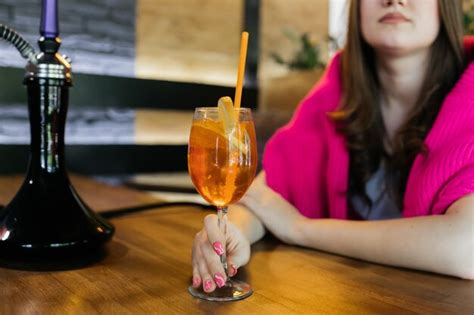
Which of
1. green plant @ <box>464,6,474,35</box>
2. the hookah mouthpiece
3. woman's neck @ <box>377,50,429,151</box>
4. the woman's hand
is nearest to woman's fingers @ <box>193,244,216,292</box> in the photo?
the woman's hand

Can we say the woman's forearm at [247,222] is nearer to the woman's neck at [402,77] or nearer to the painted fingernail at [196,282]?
the painted fingernail at [196,282]

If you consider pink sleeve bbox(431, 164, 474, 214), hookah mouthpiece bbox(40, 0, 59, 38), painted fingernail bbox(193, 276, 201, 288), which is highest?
hookah mouthpiece bbox(40, 0, 59, 38)

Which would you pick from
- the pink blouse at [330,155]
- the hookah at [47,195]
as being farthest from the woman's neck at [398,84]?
the hookah at [47,195]

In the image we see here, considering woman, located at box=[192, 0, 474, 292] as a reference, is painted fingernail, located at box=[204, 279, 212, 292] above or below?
below

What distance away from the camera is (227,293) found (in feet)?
2.19

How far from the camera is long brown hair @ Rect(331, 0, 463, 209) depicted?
1.21 metres

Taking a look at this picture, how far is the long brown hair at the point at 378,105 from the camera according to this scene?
3.97ft

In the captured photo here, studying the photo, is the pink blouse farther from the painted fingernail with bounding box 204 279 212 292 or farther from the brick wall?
the brick wall

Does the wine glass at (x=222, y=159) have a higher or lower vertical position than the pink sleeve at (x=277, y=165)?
higher

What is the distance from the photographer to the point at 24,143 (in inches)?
94.3

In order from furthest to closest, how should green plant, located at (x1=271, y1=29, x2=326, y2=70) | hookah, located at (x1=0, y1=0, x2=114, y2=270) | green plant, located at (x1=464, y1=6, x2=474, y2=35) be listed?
1. green plant, located at (x1=271, y1=29, x2=326, y2=70)
2. green plant, located at (x1=464, y1=6, x2=474, y2=35)
3. hookah, located at (x1=0, y1=0, x2=114, y2=270)

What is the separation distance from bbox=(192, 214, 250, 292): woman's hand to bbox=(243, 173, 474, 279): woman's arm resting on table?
0.65 feet

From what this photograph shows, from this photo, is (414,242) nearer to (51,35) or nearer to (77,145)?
(51,35)

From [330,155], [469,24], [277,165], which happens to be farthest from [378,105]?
[469,24]
